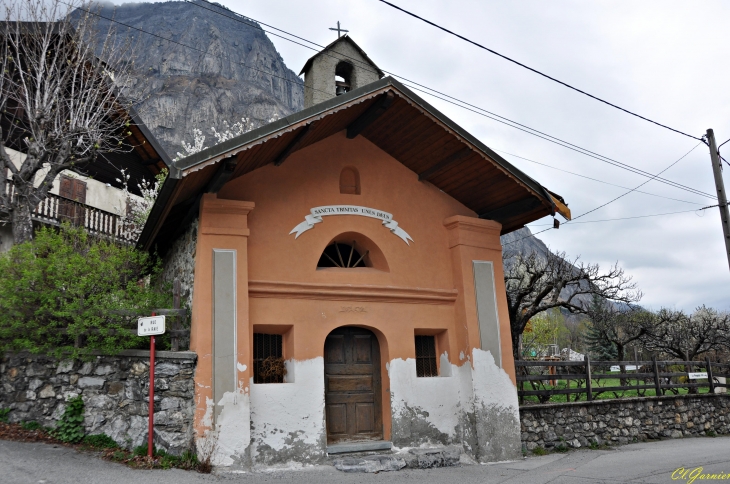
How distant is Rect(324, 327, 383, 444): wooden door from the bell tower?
4.32m

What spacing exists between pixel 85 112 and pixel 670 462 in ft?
42.3

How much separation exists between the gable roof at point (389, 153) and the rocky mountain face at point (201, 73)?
51.2 m

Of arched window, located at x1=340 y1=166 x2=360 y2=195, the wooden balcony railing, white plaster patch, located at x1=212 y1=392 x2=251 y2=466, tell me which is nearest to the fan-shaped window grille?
arched window, located at x1=340 y1=166 x2=360 y2=195

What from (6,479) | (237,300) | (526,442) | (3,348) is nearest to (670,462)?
(526,442)

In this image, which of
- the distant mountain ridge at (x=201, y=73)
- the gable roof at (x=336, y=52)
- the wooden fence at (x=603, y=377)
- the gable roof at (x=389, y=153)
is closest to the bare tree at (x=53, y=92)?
the gable roof at (x=389, y=153)

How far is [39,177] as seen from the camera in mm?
15883

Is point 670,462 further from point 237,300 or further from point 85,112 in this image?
point 85,112

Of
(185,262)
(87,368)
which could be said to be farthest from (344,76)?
(87,368)

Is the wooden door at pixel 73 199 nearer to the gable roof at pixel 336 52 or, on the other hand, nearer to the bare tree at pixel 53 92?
the bare tree at pixel 53 92

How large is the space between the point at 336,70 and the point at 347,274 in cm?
432

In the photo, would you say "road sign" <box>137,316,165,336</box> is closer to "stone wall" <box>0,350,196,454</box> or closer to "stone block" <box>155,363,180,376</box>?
"stone wall" <box>0,350,196,454</box>

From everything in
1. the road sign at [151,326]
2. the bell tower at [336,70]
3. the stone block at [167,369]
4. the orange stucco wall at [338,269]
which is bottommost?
→ the stone block at [167,369]

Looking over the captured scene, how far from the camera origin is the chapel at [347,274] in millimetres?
8305

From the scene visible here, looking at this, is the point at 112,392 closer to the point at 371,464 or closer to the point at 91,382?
the point at 91,382
